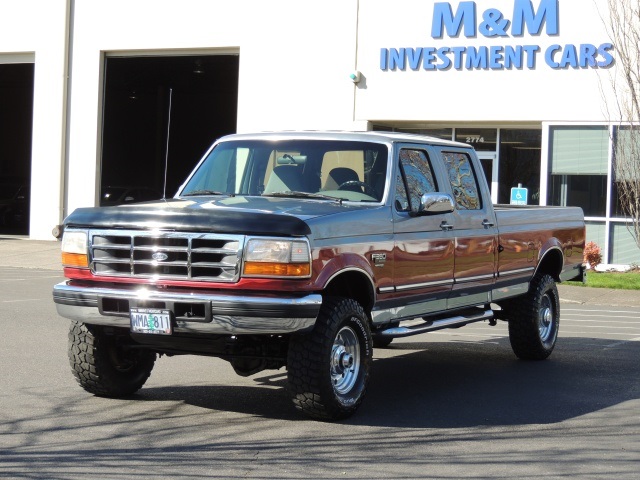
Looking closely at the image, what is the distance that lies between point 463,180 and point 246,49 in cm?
1792

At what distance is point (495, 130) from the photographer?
25.8m

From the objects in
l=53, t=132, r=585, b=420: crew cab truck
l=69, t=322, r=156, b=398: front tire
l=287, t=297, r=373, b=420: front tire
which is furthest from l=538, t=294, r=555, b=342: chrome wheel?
l=69, t=322, r=156, b=398: front tire

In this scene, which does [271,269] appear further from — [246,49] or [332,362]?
[246,49]

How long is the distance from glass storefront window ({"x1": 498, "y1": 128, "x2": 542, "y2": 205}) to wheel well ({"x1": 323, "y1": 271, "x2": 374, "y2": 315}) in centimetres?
1742

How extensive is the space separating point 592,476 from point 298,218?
2.51 m

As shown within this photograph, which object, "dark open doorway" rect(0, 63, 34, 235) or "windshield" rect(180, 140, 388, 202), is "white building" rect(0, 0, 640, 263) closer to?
"windshield" rect(180, 140, 388, 202)

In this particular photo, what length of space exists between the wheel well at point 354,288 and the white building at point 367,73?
41.0ft

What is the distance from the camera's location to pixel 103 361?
8383 millimetres

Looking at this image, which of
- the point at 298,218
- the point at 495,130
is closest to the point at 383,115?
the point at 495,130

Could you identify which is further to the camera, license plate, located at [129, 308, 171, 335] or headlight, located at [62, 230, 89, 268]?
headlight, located at [62, 230, 89, 268]

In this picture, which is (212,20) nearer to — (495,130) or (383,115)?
(383,115)

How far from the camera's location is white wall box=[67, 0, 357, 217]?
26.7m

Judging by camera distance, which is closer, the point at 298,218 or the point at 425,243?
the point at 298,218

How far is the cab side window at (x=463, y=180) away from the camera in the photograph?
33.1ft
